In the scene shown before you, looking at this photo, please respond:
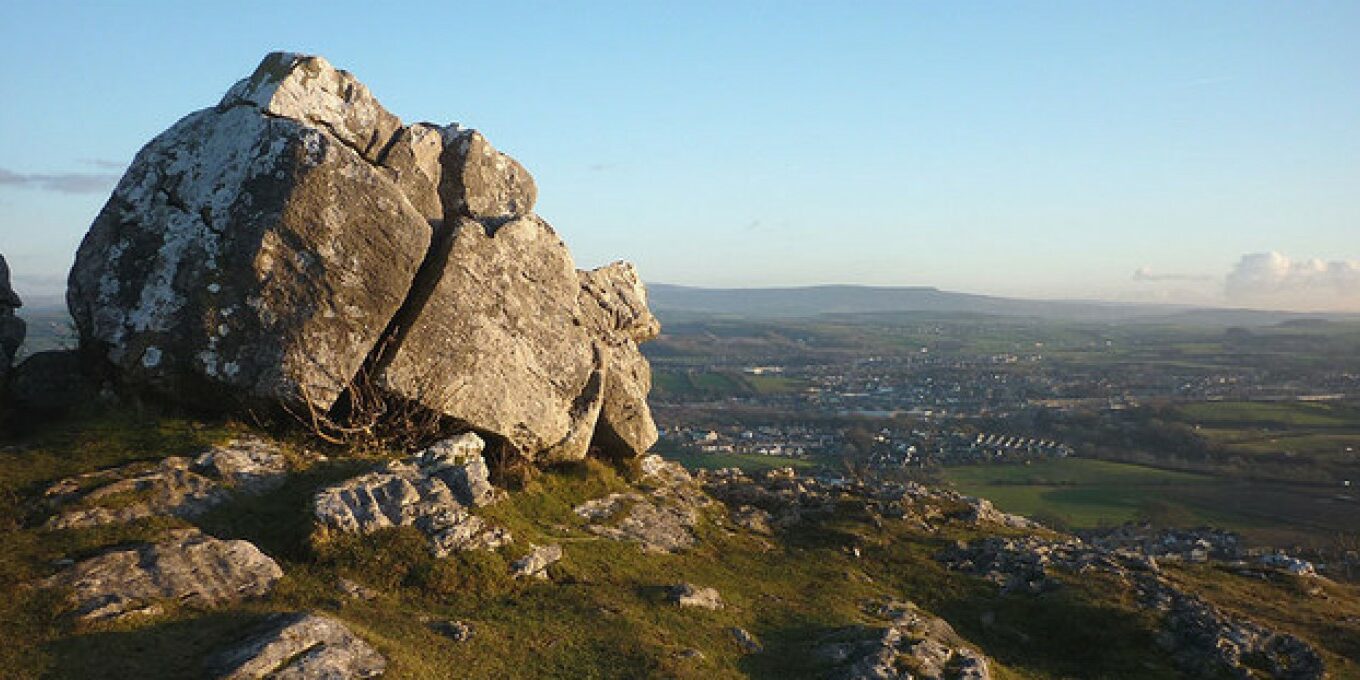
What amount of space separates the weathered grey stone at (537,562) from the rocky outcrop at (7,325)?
14.5m

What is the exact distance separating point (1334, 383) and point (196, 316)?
23732 centimetres

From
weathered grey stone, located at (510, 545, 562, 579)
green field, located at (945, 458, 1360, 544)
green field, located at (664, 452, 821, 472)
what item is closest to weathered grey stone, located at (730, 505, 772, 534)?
weathered grey stone, located at (510, 545, 562, 579)

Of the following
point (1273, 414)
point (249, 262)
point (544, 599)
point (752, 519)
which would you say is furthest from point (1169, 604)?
point (1273, 414)

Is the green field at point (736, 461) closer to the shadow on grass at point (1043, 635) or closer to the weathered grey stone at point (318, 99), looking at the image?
the shadow on grass at point (1043, 635)

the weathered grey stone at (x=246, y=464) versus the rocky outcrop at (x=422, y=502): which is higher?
the weathered grey stone at (x=246, y=464)

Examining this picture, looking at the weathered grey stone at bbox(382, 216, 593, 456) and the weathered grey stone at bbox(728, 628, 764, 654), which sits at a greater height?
the weathered grey stone at bbox(382, 216, 593, 456)

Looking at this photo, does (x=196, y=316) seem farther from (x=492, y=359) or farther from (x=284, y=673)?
(x=284, y=673)

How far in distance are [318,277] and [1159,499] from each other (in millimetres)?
82468

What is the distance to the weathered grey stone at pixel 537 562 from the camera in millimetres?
17438

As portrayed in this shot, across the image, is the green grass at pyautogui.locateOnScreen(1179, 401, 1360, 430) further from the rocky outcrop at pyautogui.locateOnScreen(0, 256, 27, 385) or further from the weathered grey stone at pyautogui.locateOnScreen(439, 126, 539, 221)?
the rocky outcrop at pyautogui.locateOnScreen(0, 256, 27, 385)

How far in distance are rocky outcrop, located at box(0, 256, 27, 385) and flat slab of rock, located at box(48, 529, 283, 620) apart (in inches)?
419

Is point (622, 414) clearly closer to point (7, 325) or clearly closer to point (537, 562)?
point (537, 562)

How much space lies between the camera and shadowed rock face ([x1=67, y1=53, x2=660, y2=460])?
1955 centimetres

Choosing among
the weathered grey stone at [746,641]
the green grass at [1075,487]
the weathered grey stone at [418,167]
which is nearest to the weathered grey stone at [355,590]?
the weathered grey stone at [746,641]
